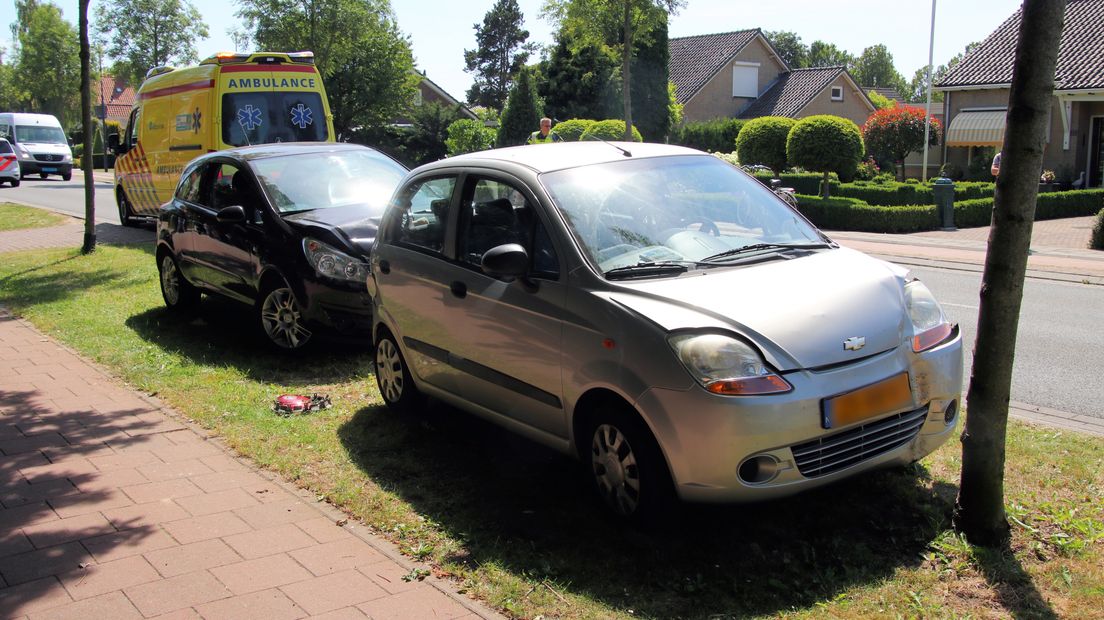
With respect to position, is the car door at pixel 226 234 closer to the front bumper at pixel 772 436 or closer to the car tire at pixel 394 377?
the car tire at pixel 394 377

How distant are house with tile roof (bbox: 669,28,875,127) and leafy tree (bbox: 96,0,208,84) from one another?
26246mm

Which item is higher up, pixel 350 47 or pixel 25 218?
pixel 350 47

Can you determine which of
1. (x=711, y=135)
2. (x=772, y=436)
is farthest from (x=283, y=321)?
(x=711, y=135)

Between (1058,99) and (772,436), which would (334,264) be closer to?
(772,436)

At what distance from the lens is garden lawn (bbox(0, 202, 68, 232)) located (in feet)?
64.2

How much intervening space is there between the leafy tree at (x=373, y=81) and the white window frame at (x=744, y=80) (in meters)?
21.7

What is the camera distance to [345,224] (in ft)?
26.4

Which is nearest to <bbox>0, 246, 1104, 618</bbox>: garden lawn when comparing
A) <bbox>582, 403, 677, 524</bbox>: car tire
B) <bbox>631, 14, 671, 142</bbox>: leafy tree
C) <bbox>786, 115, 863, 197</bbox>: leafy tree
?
<bbox>582, 403, 677, 524</bbox>: car tire

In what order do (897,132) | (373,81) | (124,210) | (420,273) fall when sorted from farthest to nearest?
(373,81) → (897,132) → (124,210) → (420,273)

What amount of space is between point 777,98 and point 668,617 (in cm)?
5446

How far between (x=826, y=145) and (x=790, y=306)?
20160 millimetres

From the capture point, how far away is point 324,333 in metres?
7.70

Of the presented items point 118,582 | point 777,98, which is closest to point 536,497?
point 118,582

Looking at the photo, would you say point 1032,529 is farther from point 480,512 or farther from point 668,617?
point 480,512
